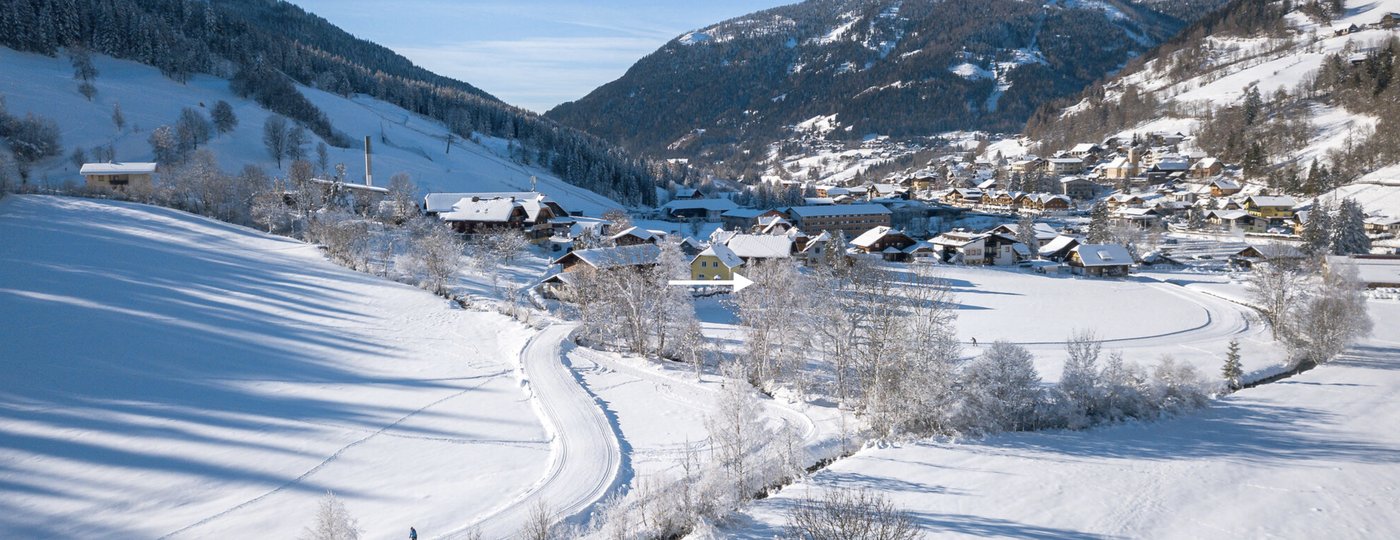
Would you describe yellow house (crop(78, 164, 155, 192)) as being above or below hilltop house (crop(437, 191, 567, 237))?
above

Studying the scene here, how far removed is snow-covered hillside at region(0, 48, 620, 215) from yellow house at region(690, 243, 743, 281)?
116ft

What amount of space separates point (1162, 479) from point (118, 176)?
214ft

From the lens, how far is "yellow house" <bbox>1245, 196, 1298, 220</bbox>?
68.1 meters

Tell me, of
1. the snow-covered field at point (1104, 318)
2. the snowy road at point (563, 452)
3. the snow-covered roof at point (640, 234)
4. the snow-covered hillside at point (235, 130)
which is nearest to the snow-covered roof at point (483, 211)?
the snow-covered roof at point (640, 234)

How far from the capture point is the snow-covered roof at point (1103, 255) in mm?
51625

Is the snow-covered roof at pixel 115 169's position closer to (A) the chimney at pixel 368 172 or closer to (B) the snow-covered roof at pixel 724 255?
(A) the chimney at pixel 368 172

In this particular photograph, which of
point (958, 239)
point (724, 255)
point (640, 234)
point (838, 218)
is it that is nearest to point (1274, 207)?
point (958, 239)

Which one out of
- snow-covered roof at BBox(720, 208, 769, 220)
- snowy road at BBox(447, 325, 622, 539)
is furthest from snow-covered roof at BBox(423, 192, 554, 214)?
snowy road at BBox(447, 325, 622, 539)

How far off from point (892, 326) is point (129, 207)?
158ft

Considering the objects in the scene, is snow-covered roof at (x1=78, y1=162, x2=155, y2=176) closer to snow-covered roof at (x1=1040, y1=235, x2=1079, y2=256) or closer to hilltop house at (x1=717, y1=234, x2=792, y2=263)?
hilltop house at (x1=717, y1=234, x2=792, y2=263)

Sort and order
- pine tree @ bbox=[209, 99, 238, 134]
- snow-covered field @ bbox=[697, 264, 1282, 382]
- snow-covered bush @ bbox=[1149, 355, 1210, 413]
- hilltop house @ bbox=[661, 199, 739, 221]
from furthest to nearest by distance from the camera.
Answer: hilltop house @ bbox=[661, 199, 739, 221], pine tree @ bbox=[209, 99, 238, 134], snow-covered field @ bbox=[697, 264, 1282, 382], snow-covered bush @ bbox=[1149, 355, 1210, 413]

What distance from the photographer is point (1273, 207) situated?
68312mm

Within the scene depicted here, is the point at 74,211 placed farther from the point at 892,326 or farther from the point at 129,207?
the point at 892,326

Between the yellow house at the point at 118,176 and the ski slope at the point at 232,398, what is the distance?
15792mm
